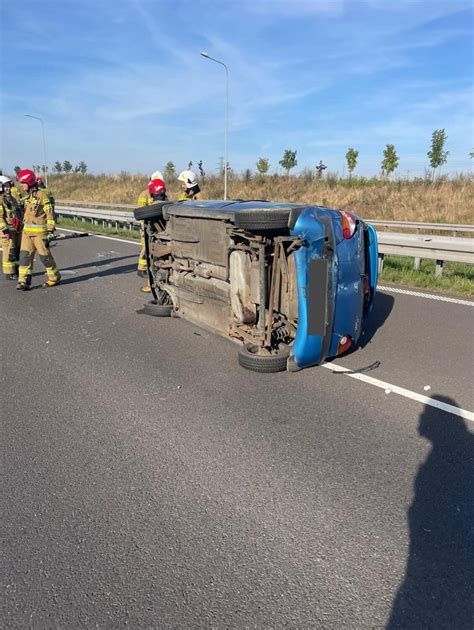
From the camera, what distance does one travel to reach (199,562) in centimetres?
222

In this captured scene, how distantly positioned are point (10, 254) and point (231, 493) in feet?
27.0

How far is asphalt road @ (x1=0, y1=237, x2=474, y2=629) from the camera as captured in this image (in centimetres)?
202

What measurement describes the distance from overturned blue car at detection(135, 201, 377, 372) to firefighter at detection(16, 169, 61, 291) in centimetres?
377

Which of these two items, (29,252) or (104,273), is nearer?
(29,252)

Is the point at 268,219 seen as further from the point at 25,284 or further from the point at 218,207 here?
the point at 25,284

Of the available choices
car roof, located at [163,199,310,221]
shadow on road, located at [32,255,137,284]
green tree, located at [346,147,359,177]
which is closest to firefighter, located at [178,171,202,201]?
car roof, located at [163,199,310,221]

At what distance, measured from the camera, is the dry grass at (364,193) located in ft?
72.7

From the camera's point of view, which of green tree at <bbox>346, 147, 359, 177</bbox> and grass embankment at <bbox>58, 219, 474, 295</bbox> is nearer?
grass embankment at <bbox>58, 219, 474, 295</bbox>

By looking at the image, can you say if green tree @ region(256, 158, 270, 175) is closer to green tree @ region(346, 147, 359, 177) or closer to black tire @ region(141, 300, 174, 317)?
green tree @ region(346, 147, 359, 177)

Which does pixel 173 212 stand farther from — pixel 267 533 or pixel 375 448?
pixel 267 533

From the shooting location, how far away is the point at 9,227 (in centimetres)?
→ 908

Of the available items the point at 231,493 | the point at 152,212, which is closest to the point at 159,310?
the point at 152,212

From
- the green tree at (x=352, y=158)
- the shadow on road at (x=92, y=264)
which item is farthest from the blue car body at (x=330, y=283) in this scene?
the green tree at (x=352, y=158)

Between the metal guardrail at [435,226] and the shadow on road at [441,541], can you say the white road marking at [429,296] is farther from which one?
the metal guardrail at [435,226]
